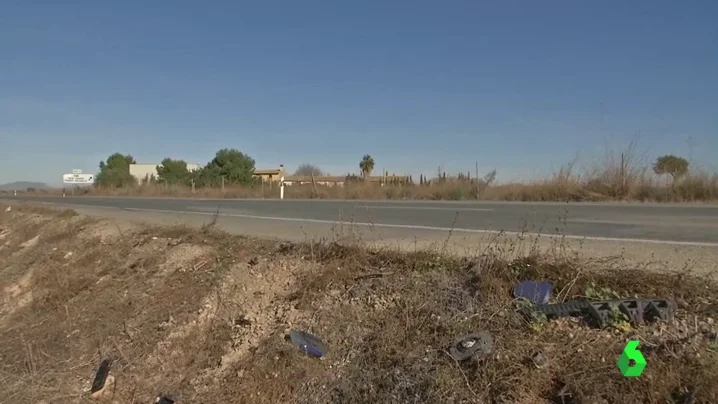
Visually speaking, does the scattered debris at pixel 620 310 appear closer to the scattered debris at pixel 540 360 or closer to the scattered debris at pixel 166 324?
the scattered debris at pixel 540 360

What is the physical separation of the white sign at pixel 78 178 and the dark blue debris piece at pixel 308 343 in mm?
59243

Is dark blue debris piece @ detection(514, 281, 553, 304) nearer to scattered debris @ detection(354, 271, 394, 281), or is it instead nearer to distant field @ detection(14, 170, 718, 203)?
scattered debris @ detection(354, 271, 394, 281)

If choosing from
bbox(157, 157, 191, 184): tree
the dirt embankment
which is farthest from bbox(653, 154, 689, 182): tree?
bbox(157, 157, 191, 184): tree

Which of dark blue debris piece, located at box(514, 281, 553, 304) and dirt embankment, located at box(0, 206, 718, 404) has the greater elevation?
dark blue debris piece, located at box(514, 281, 553, 304)

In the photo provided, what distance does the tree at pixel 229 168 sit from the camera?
178 ft

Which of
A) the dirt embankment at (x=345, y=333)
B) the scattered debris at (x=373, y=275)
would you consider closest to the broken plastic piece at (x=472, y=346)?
the dirt embankment at (x=345, y=333)

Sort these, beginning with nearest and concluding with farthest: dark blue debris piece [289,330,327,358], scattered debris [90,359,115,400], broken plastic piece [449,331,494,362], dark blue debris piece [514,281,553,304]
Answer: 1. broken plastic piece [449,331,494,362]
2. dark blue debris piece [514,281,553,304]
3. dark blue debris piece [289,330,327,358]
4. scattered debris [90,359,115,400]

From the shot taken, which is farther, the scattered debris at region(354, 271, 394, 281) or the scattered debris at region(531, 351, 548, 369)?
the scattered debris at region(354, 271, 394, 281)

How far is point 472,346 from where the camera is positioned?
3.21 m

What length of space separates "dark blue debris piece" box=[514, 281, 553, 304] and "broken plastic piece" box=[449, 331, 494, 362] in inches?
18.9

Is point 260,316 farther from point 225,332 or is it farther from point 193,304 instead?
point 193,304

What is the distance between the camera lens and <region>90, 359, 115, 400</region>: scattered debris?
13.0 ft

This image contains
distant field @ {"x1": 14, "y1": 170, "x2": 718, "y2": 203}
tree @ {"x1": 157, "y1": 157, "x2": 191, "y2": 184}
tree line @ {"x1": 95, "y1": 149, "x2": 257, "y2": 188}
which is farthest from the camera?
tree @ {"x1": 157, "y1": 157, "x2": 191, "y2": 184}

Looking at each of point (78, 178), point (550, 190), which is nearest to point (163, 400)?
point (550, 190)
